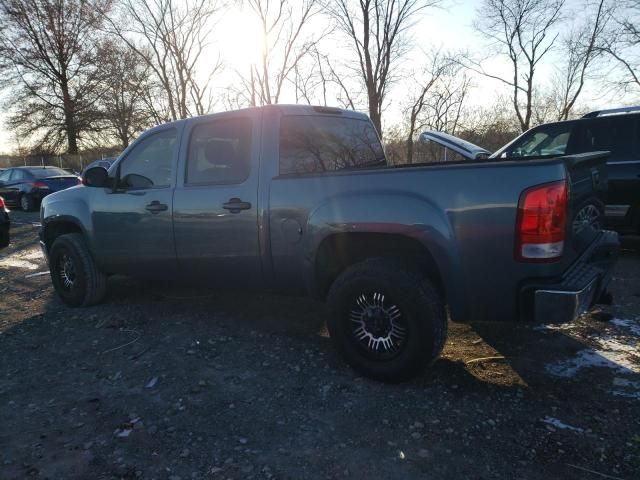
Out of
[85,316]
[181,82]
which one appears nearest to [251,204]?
[85,316]

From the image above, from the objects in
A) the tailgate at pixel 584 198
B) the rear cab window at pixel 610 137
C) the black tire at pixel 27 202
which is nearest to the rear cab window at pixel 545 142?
the rear cab window at pixel 610 137

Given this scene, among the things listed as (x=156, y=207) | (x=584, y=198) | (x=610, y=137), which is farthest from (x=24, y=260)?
(x=610, y=137)

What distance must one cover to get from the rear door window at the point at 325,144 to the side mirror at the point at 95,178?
6.34ft

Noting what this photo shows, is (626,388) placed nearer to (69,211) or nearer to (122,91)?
(69,211)

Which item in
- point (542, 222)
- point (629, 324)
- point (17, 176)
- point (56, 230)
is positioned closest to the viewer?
point (542, 222)

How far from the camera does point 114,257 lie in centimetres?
438

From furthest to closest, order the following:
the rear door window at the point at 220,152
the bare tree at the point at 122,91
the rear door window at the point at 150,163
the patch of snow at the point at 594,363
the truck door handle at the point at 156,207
Answer: the bare tree at the point at 122,91
the rear door window at the point at 150,163
the truck door handle at the point at 156,207
the rear door window at the point at 220,152
the patch of snow at the point at 594,363

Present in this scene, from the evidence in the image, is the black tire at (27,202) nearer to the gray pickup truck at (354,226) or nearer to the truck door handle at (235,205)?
the gray pickup truck at (354,226)

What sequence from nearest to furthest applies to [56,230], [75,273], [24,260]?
[75,273]
[56,230]
[24,260]

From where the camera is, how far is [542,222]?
2395 millimetres

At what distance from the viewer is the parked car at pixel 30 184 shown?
1557 centimetres

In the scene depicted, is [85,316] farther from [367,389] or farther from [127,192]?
[367,389]

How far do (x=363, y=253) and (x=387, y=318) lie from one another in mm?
524

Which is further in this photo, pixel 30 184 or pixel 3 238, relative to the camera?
pixel 30 184
